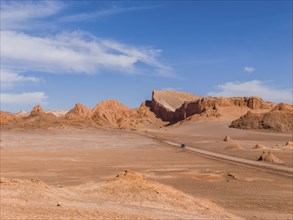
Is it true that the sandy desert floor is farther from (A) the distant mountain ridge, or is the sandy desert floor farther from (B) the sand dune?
(A) the distant mountain ridge

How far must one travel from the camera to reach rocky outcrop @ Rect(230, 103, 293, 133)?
96.1m

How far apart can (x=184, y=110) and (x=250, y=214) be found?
410 ft

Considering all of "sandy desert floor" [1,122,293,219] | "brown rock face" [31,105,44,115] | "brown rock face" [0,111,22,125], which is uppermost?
"brown rock face" [31,105,44,115]

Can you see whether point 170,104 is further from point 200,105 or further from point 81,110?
point 81,110

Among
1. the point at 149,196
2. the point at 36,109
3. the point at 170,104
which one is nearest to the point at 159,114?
the point at 170,104

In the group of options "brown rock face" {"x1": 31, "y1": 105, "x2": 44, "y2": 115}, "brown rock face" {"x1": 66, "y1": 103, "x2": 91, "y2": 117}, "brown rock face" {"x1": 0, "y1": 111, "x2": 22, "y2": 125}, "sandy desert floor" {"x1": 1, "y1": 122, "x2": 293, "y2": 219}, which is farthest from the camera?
"brown rock face" {"x1": 66, "y1": 103, "x2": 91, "y2": 117}

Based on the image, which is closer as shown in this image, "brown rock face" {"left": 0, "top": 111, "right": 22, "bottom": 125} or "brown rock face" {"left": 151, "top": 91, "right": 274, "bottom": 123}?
"brown rock face" {"left": 0, "top": 111, "right": 22, "bottom": 125}

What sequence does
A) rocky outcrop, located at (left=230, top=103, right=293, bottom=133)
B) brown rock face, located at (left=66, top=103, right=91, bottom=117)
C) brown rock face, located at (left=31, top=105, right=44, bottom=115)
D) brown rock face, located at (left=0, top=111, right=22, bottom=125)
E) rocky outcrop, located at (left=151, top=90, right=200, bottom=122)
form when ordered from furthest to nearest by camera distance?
brown rock face, located at (left=66, top=103, right=91, bottom=117), rocky outcrop, located at (left=151, top=90, right=200, bottom=122), brown rock face, located at (left=0, top=111, right=22, bottom=125), brown rock face, located at (left=31, top=105, right=44, bottom=115), rocky outcrop, located at (left=230, top=103, right=293, bottom=133)

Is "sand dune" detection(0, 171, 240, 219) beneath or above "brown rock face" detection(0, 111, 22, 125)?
beneath

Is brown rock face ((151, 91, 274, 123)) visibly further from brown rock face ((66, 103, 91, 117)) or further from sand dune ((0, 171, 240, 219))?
sand dune ((0, 171, 240, 219))

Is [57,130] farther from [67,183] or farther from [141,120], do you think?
[67,183]

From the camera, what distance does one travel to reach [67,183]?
21094 mm

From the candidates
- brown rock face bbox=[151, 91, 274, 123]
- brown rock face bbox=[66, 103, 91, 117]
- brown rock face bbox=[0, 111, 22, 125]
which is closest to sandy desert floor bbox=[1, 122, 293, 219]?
brown rock face bbox=[0, 111, 22, 125]

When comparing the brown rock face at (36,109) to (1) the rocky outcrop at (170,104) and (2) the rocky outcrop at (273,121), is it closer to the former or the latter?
Result: (1) the rocky outcrop at (170,104)
